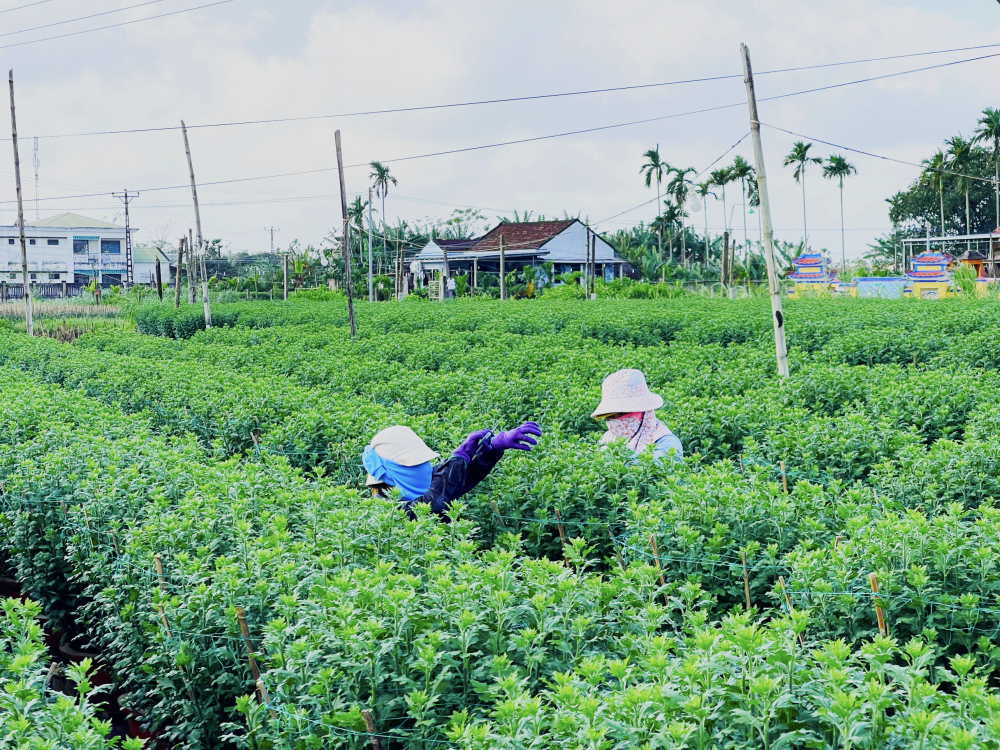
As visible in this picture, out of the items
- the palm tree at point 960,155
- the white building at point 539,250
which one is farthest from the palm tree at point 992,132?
the white building at point 539,250

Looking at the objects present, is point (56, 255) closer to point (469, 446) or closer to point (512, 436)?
point (469, 446)

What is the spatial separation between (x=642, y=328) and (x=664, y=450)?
1229 centimetres

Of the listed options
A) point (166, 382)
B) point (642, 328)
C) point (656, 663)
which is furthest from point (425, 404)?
point (642, 328)

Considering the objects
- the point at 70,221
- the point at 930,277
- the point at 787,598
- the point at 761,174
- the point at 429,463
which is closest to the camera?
the point at 787,598

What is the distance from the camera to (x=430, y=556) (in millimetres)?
3932

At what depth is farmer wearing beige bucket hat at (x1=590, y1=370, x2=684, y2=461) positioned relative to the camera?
21.2 ft

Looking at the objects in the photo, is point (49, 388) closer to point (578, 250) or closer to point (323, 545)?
point (323, 545)

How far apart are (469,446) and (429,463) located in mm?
381

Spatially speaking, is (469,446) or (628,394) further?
(628,394)


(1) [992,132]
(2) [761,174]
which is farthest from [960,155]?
(2) [761,174]

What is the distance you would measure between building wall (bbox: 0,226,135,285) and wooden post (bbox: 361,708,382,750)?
76.0m

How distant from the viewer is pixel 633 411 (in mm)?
6469

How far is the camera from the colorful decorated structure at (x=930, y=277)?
33781 millimetres

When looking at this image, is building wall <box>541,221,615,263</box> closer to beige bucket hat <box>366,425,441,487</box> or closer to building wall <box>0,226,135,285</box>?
building wall <box>0,226,135,285</box>
